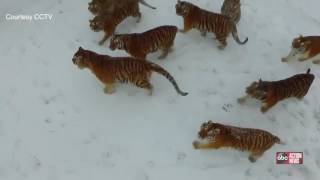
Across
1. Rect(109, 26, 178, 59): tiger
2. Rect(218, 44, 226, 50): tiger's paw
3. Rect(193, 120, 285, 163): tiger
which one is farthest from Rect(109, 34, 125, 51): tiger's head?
Rect(193, 120, 285, 163): tiger

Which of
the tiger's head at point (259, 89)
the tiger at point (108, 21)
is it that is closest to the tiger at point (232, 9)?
the tiger's head at point (259, 89)

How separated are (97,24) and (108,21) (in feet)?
0.52

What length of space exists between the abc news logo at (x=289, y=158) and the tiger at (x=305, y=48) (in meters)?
1.39

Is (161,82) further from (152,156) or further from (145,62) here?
(152,156)

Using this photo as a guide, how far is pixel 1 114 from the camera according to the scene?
5.59 metres

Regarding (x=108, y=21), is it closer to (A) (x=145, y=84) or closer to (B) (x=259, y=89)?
(A) (x=145, y=84)

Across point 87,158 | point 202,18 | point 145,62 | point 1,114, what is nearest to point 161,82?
point 145,62

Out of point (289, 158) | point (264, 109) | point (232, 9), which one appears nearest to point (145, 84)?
point (264, 109)

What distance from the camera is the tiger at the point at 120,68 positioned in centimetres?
545

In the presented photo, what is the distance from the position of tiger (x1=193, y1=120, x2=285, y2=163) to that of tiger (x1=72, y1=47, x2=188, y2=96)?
77 centimetres

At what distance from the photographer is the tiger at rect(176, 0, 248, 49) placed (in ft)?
19.6

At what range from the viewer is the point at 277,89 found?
5434 millimetres

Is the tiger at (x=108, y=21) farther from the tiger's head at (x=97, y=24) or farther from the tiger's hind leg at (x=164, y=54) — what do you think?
the tiger's hind leg at (x=164, y=54)

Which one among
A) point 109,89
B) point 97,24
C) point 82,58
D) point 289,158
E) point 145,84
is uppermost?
point 97,24
